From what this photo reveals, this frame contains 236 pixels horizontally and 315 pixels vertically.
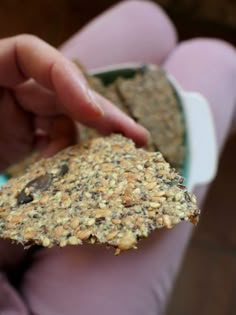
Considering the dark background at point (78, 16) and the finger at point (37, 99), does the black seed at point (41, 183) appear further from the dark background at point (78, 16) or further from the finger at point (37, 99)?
the dark background at point (78, 16)

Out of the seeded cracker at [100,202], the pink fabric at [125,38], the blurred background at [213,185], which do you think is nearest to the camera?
the seeded cracker at [100,202]

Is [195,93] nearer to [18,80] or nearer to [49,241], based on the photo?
[18,80]

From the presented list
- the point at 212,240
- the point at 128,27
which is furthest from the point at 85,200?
the point at 212,240

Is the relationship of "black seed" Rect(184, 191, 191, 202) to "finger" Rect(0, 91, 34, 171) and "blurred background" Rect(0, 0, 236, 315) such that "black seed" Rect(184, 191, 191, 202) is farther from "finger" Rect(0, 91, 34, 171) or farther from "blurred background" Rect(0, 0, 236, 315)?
"blurred background" Rect(0, 0, 236, 315)

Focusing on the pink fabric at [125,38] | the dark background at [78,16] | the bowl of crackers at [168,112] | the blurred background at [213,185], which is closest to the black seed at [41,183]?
the bowl of crackers at [168,112]

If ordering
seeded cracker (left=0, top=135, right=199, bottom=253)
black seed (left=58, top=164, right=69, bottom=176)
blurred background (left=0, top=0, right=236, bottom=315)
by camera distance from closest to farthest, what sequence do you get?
1. seeded cracker (left=0, top=135, right=199, bottom=253)
2. black seed (left=58, top=164, right=69, bottom=176)
3. blurred background (left=0, top=0, right=236, bottom=315)

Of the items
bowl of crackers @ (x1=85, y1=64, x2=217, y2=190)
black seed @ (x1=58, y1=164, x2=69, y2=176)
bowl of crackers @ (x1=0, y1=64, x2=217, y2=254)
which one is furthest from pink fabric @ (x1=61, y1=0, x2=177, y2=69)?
black seed @ (x1=58, y1=164, x2=69, y2=176)
